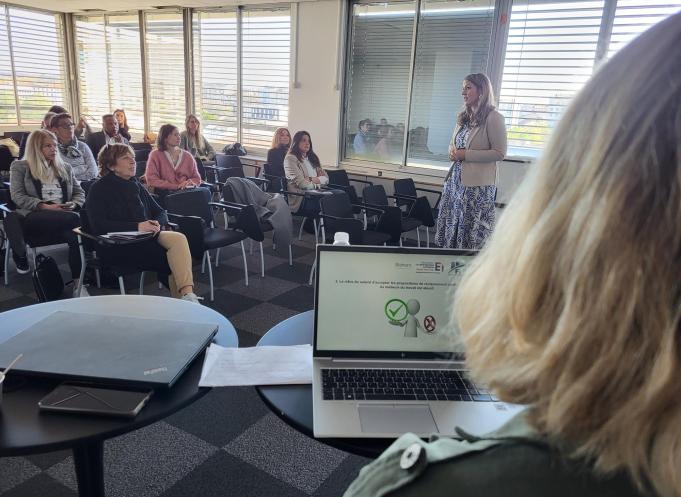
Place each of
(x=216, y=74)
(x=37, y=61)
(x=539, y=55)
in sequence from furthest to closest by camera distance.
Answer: (x=37, y=61) → (x=216, y=74) → (x=539, y=55)

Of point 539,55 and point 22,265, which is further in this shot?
point 539,55

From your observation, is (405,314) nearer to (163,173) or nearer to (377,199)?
(377,199)

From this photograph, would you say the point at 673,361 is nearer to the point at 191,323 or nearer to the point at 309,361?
the point at 309,361

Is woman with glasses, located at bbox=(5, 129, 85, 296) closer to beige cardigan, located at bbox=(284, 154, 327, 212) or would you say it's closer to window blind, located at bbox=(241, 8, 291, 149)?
beige cardigan, located at bbox=(284, 154, 327, 212)

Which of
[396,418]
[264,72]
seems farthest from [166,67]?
[396,418]

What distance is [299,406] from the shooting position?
104 cm

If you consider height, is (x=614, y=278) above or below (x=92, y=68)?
below

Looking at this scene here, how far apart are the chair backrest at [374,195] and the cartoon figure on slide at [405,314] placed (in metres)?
3.42

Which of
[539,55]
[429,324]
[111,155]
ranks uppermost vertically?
[539,55]

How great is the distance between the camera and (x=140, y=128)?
802 cm

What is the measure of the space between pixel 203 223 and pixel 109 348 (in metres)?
2.60

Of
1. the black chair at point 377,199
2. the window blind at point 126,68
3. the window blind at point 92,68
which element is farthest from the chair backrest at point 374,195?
the window blind at point 92,68

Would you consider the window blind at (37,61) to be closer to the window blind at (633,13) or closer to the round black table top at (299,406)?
the window blind at (633,13)

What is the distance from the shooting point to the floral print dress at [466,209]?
3.55m
